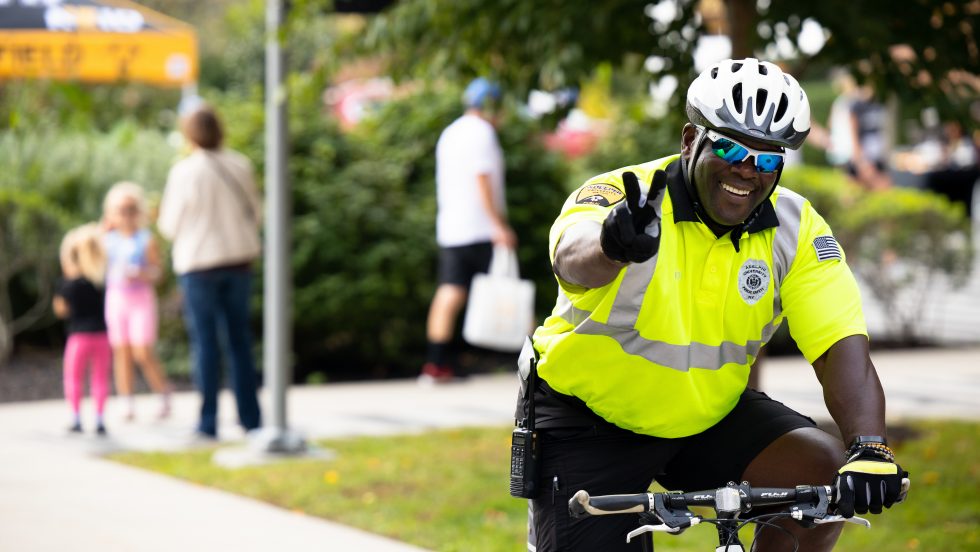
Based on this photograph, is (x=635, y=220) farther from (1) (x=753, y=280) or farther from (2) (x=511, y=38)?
(2) (x=511, y=38)

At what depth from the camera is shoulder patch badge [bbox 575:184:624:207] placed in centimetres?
348

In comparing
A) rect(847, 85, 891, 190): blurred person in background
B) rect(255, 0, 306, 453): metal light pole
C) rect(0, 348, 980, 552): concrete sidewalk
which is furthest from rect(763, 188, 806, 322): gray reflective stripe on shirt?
rect(847, 85, 891, 190): blurred person in background

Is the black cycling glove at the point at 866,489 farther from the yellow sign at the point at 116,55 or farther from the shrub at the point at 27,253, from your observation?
the shrub at the point at 27,253

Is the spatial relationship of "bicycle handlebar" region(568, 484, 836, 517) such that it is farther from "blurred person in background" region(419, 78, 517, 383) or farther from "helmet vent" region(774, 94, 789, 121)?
"blurred person in background" region(419, 78, 517, 383)

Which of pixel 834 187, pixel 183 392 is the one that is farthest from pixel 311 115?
pixel 834 187

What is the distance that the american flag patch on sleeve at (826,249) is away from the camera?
377 centimetres

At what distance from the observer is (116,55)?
10.9m

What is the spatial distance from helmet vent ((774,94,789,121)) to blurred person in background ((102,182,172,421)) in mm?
6576

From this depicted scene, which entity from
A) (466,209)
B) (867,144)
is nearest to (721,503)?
(466,209)

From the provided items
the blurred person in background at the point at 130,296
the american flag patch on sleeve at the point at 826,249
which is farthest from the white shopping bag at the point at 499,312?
the american flag patch on sleeve at the point at 826,249

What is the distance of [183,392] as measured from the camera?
1079 centimetres

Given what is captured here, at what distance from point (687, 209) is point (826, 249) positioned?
0.41 metres

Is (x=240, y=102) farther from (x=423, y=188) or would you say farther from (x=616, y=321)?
(x=616, y=321)

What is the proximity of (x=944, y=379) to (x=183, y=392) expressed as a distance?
5.48 meters
